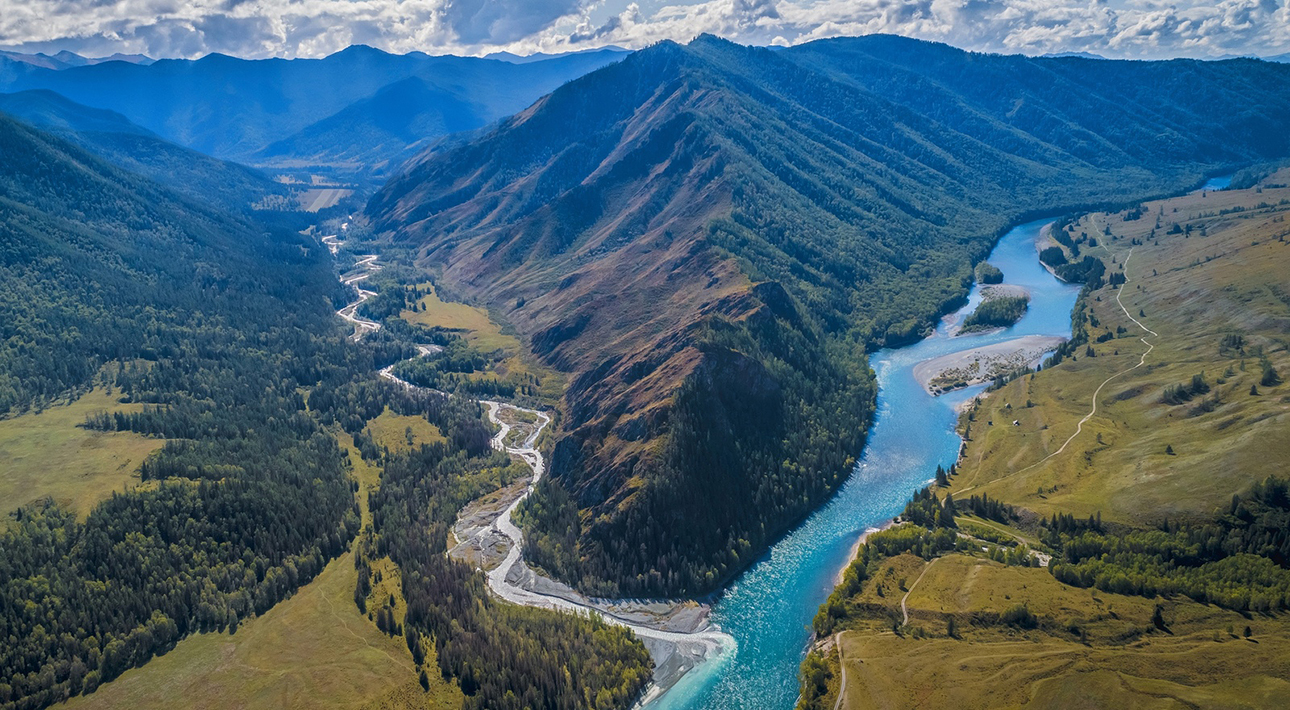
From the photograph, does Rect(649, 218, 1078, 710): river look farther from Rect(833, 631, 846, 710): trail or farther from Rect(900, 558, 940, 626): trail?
Rect(900, 558, 940, 626): trail

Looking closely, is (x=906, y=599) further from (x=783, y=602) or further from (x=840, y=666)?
(x=783, y=602)

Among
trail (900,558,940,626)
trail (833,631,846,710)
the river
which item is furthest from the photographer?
trail (900,558,940,626)

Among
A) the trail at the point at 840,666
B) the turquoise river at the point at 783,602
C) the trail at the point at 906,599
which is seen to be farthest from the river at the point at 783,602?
the trail at the point at 906,599

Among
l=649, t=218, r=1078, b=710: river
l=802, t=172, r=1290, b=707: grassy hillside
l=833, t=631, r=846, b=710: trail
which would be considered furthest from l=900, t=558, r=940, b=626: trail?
l=649, t=218, r=1078, b=710: river

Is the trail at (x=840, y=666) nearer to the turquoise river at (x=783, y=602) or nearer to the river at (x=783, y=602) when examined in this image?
the turquoise river at (x=783, y=602)

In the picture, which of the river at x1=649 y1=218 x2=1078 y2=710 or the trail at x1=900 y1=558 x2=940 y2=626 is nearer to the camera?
the river at x1=649 y1=218 x2=1078 y2=710

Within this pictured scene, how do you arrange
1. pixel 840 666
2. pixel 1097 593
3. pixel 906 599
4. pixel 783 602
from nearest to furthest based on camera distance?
pixel 840 666, pixel 1097 593, pixel 906 599, pixel 783 602

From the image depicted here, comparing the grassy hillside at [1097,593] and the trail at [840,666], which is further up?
the grassy hillside at [1097,593]

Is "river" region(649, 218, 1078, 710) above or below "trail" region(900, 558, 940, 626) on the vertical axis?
below

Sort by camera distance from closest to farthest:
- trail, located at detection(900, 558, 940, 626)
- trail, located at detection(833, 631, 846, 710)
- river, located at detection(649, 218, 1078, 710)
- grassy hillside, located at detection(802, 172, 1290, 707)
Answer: grassy hillside, located at detection(802, 172, 1290, 707), trail, located at detection(833, 631, 846, 710), river, located at detection(649, 218, 1078, 710), trail, located at detection(900, 558, 940, 626)

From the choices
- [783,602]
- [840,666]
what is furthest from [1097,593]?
[783,602]

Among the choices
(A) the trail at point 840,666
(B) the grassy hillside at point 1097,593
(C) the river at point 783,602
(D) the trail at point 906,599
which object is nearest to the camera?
(B) the grassy hillside at point 1097,593
